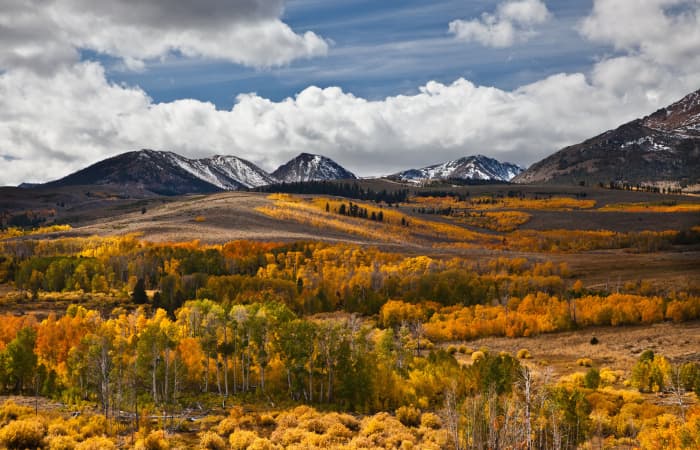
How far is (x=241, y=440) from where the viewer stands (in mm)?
43344

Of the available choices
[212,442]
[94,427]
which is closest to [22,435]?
[94,427]

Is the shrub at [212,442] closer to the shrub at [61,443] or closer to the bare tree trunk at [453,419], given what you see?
the shrub at [61,443]

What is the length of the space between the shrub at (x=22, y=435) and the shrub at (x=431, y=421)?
3329 cm

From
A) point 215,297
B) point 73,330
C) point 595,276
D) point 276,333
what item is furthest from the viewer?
point 595,276

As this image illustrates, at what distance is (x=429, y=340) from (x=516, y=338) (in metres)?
18.1

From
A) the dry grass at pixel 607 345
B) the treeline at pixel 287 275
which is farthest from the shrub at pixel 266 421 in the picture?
the treeline at pixel 287 275

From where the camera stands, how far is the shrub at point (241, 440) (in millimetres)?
42875

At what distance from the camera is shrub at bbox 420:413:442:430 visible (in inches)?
2072

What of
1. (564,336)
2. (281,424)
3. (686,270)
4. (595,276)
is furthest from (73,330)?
(686,270)

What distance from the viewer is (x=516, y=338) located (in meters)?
110

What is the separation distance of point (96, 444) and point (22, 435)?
5736mm

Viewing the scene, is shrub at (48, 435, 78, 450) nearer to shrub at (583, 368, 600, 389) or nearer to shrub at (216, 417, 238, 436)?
shrub at (216, 417, 238, 436)

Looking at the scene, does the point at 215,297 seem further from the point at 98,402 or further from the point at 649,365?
the point at 649,365

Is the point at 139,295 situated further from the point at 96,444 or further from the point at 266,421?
the point at 96,444
